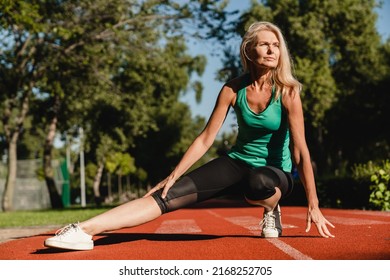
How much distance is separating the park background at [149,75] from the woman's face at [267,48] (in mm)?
8279

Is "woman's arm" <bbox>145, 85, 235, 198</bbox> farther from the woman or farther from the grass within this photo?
the grass

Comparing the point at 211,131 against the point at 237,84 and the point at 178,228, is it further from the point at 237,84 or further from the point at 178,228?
the point at 178,228

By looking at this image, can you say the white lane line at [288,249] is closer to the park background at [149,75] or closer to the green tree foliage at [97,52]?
the park background at [149,75]

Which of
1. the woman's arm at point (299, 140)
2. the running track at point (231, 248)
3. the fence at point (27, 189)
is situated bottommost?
the fence at point (27, 189)

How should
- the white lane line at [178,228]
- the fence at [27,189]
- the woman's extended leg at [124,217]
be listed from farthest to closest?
the fence at [27,189] → the white lane line at [178,228] → the woman's extended leg at [124,217]

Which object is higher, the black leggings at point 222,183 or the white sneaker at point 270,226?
the black leggings at point 222,183

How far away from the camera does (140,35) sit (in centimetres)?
2162

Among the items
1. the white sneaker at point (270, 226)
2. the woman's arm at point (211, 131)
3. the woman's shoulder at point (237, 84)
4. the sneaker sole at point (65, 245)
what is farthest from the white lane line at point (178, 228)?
the sneaker sole at point (65, 245)

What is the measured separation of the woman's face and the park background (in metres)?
8.28

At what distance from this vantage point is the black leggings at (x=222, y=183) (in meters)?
4.71

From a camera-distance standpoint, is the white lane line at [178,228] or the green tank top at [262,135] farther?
the white lane line at [178,228]

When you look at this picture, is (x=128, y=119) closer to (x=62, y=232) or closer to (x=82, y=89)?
(x=82, y=89)

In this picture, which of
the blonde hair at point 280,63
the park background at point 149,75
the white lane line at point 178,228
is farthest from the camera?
the park background at point 149,75

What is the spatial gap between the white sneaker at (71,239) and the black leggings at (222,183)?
631 millimetres
